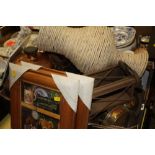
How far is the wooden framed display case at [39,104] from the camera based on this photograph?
1017mm

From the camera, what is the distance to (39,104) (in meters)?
1.07

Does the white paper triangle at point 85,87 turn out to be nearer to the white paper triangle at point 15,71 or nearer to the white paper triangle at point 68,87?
the white paper triangle at point 68,87

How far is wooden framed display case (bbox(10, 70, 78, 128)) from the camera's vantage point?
1.02 metres

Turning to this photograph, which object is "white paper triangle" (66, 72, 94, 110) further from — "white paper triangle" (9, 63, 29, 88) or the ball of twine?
"white paper triangle" (9, 63, 29, 88)

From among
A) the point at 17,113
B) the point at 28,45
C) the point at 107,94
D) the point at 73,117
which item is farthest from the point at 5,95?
the point at 107,94

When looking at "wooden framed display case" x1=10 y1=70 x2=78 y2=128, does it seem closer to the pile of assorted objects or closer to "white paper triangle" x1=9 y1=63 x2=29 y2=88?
"white paper triangle" x1=9 y1=63 x2=29 y2=88

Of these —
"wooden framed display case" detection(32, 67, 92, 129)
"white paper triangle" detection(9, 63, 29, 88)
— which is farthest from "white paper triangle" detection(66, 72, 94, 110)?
"white paper triangle" detection(9, 63, 29, 88)

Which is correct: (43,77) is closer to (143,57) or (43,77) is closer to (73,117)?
(73,117)

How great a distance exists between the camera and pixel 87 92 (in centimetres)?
99

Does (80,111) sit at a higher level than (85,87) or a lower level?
lower

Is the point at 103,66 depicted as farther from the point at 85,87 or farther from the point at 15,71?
the point at 15,71

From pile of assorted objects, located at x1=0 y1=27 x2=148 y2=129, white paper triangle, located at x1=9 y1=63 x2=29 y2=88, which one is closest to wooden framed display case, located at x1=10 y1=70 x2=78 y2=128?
white paper triangle, located at x1=9 y1=63 x2=29 y2=88

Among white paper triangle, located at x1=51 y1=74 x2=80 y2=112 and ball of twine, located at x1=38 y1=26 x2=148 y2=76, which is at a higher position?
ball of twine, located at x1=38 y1=26 x2=148 y2=76

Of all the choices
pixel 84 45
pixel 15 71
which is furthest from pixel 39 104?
pixel 84 45
